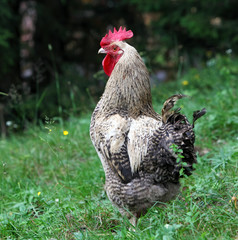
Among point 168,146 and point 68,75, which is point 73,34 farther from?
point 168,146

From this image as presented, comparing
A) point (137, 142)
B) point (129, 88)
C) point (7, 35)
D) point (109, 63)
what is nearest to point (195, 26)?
point (7, 35)

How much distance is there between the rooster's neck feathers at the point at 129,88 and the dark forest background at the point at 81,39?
2.67 m

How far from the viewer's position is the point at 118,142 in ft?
10.8

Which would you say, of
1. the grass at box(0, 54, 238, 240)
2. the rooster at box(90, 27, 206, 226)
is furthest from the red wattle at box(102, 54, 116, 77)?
the grass at box(0, 54, 238, 240)

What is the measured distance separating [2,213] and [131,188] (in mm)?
1672

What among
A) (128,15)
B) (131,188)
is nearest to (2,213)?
(131,188)

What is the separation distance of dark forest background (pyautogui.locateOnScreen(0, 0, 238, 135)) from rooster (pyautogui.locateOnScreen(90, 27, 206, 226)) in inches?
107

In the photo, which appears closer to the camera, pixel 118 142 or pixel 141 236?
pixel 141 236

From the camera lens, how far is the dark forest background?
7.36 metres

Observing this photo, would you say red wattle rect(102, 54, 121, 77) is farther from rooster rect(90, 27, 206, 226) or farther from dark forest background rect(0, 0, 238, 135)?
dark forest background rect(0, 0, 238, 135)

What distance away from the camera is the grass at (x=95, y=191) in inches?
122

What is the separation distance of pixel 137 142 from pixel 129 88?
0.60 m

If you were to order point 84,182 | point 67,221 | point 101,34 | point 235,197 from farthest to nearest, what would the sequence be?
point 101,34
point 84,182
point 67,221
point 235,197

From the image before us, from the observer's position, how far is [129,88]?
3.54 m
